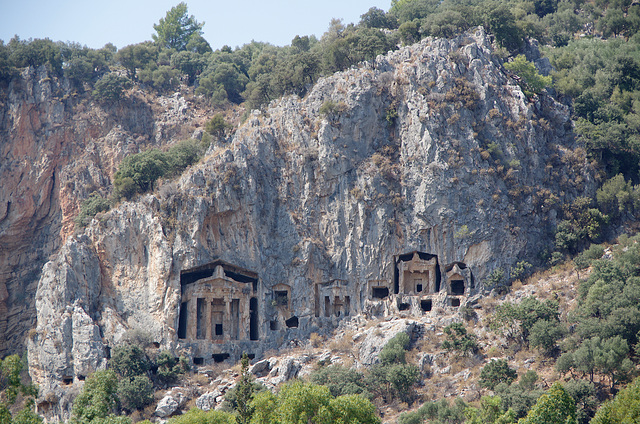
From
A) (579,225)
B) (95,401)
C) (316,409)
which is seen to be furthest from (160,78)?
(316,409)

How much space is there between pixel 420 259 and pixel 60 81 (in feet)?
144

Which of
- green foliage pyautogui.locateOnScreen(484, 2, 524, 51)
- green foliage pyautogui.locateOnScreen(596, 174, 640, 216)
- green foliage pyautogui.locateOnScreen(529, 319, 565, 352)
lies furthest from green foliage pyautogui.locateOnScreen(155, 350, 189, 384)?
green foliage pyautogui.locateOnScreen(484, 2, 524, 51)

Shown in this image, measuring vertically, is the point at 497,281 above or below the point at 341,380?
above

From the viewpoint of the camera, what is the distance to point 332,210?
2758 inches

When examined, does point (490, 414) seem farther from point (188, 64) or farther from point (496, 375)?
point (188, 64)

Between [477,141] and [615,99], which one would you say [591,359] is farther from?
[615,99]

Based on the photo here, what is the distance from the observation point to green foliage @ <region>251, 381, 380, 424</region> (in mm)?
43750

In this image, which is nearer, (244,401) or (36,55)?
(244,401)

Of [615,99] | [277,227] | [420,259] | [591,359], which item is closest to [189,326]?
[277,227]

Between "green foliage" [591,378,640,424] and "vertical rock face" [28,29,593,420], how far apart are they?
972 inches

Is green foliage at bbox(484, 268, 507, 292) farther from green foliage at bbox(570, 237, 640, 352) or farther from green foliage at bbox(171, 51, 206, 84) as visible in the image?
green foliage at bbox(171, 51, 206, 84)

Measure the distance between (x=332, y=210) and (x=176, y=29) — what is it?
53.7 metres

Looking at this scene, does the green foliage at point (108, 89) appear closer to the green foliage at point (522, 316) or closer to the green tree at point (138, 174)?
the green tree at point (138, 174)

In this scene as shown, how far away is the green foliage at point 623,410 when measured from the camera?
40.2m
